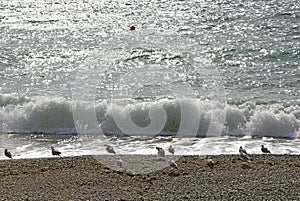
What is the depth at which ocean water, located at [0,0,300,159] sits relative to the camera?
53.8ft

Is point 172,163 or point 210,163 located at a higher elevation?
point 172,163

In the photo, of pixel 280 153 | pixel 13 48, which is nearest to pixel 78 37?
pixel 13 48

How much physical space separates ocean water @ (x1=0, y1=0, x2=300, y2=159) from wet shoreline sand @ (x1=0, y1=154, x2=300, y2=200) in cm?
200

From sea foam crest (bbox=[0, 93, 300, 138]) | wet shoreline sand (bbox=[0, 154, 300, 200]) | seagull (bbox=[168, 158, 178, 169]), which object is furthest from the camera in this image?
sea foam crest (bbox=[0, 93, 300, 138])

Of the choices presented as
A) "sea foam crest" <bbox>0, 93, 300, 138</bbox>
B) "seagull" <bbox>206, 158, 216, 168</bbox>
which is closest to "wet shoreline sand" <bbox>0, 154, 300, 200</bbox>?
"seagull" <bbox>206, 158, 216, 168</bbox>

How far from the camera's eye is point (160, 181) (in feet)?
36.2

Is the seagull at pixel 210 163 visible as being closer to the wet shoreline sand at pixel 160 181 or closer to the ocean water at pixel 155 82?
the wet shoreline sand at pixel 160 181

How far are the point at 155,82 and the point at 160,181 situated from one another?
1074 cm

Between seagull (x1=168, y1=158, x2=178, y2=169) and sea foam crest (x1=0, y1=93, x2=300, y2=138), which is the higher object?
sea foam crest (x1=0, y1=93, x2=300, y2=138)

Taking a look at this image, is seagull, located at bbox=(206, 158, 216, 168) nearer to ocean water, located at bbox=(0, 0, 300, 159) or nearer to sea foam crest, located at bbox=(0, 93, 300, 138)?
ocean water, located at bbox=(0, 0, 300, 159)

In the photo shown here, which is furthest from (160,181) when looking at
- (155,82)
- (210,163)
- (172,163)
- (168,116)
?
(155,82)

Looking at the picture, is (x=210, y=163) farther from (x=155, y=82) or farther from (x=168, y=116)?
(x=155, y=82)

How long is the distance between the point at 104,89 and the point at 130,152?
22.4 ft

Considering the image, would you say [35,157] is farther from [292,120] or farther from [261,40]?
[261,40]
